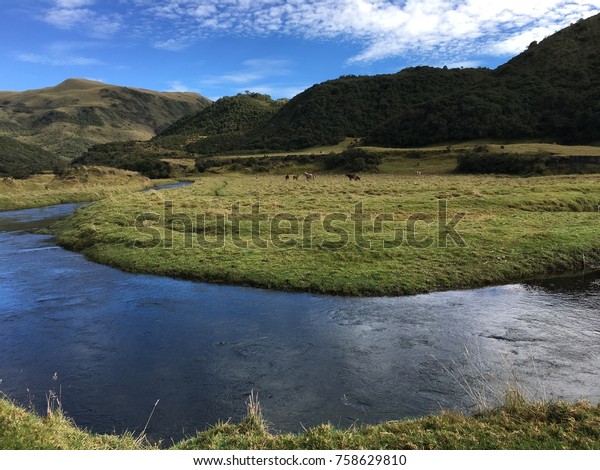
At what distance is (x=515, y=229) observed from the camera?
26.7m

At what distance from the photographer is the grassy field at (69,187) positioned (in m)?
60.6

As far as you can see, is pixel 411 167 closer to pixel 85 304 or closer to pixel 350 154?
pixel 350 154

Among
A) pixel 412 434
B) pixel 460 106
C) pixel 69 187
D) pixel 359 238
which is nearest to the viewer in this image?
pixel 412 434

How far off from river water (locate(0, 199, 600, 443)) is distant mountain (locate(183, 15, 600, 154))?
277ft

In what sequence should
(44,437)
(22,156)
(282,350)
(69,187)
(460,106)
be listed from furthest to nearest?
(22,156)
(460,106)
(69,187)
(282,350)
(44,437)

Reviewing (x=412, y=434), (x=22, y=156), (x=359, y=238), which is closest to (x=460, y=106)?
(x=359, y=238)

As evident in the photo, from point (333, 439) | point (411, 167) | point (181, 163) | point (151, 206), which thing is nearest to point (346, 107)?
point (181, 163)

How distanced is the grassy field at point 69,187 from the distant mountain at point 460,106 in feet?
200

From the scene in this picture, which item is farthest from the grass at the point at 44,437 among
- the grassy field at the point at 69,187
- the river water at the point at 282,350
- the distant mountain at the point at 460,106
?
the distant mountain at the point at 460,106

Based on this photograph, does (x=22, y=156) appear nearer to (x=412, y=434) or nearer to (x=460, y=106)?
(x=460, y=106)

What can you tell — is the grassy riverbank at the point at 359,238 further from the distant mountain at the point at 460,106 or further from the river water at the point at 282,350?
the distant mountain at the point at 460,106

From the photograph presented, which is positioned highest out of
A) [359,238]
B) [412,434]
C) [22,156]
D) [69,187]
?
[22,156]

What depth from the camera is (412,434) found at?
750 cm

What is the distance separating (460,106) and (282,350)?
105 metres
